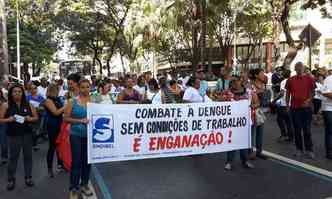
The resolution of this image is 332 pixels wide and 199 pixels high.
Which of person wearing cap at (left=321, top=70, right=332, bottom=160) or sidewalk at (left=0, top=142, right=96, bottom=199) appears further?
person wearing cap at (left=321, top=70, right=332, bottom=160)

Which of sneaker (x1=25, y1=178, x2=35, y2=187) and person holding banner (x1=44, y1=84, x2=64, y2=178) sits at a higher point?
person holding banner (x1=44, y1=84, x2=64, y2=178)

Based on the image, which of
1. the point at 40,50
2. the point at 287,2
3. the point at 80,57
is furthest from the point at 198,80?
the point at 80,57

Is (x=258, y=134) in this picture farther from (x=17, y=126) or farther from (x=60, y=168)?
(x=17, y=126)

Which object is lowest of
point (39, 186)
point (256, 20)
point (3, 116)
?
point (39, 186)

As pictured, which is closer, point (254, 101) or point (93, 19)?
point (254, 101)

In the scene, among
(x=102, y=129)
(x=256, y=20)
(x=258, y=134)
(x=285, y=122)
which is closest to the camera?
(x=102, y=129)

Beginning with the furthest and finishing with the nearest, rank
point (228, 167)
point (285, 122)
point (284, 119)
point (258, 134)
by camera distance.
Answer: point (285, 122) < point (284, 119) < point (258, 134) < point (228, 167)

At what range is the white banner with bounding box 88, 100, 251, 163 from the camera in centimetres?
659

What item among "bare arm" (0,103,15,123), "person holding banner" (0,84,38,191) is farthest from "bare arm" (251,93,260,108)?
"bare arm" (0,103,15,123)

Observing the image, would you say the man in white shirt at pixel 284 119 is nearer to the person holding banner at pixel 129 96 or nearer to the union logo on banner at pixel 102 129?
the person holding banner at pixel 129 96

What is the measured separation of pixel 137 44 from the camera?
44.8 m

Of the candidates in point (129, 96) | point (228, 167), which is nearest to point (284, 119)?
point (228, 167)

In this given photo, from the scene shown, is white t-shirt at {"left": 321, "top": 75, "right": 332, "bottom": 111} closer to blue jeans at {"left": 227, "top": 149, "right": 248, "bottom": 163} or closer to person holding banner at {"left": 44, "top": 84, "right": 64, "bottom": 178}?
blue jeans at {"left": 227, "top": 149, "right": 248, "bottom": 163}

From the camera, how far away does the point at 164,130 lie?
735cm
